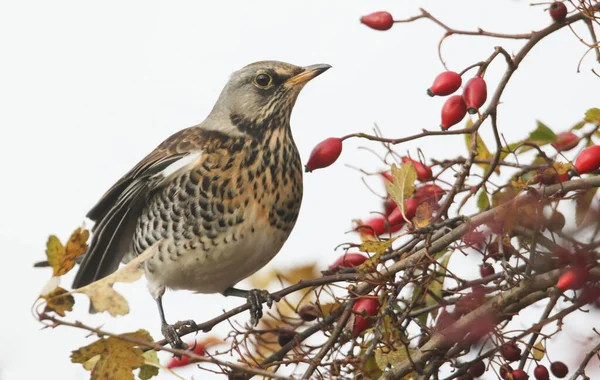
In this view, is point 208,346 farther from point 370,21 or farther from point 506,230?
point 506,230

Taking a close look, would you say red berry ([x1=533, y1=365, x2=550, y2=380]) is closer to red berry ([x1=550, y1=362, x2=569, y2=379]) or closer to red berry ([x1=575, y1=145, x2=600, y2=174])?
red berry ([x1=550, y1=362, x2=569, y2=379])

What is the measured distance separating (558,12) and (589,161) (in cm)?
32

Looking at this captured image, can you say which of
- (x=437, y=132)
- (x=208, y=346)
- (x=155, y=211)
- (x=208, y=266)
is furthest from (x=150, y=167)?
(x=437, y=132)

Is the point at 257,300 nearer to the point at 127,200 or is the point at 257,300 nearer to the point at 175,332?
the point at 175,332

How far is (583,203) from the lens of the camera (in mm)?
1663

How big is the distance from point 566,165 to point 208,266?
5.04ft

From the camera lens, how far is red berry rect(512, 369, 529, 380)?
1.92m

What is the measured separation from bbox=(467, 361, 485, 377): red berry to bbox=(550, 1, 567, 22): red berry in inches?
29.3

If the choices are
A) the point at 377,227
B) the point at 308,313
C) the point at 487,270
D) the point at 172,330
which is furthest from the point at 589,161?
the point at 172,330

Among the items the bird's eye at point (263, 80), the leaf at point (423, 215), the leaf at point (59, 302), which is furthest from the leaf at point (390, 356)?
the bird's eye at point (263, 80)

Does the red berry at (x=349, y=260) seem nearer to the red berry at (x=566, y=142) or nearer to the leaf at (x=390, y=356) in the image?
the leaf at (x=390, y=356)

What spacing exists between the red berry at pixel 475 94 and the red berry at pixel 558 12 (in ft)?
0.66

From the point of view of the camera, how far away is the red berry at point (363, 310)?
6.63 feet

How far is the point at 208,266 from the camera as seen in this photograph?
3.15m
